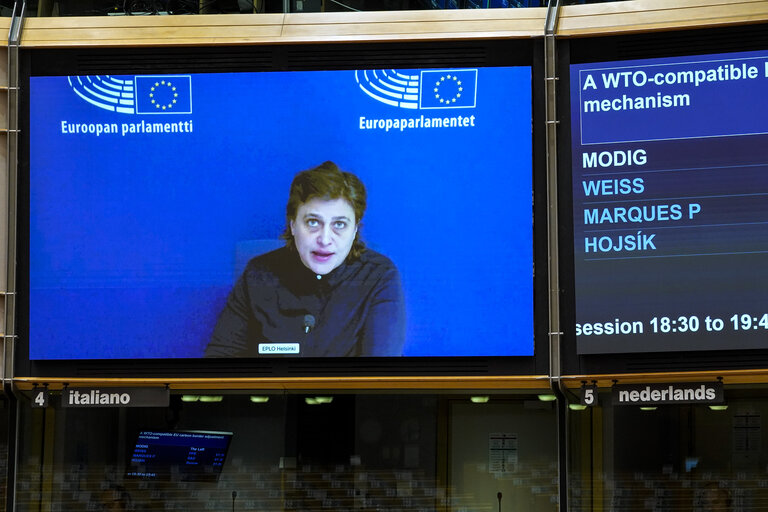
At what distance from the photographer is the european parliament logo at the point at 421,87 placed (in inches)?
Result: 523

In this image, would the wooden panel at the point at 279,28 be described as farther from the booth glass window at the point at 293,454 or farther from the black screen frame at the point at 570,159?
the booth glass window at the point at 293,454

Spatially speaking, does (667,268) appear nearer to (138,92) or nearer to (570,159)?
(570,159)

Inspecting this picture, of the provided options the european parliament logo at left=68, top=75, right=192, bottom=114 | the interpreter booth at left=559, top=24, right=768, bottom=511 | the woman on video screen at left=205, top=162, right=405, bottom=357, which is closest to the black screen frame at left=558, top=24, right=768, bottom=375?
the interpreter booth at left=559, top=24, right=768, bottom=511

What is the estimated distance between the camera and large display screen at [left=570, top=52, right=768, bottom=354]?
12.5 m

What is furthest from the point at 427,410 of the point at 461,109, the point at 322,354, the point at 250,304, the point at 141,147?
the point at 141,147

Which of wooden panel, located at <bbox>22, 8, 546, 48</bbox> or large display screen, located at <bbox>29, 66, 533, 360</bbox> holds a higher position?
wooden panel, located at <bbox>22, 8, 546, 48</bbox>

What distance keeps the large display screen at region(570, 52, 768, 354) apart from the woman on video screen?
2082mm

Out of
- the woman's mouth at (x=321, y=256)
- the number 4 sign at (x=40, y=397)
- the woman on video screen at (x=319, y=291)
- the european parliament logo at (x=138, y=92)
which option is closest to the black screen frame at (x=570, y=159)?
the woman on video screen at (x=319, y=291)

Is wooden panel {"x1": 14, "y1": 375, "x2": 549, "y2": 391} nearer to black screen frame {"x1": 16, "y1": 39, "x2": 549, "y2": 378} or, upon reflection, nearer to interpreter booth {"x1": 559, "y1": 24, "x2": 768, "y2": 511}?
black screen frame {"x1": 16, "y1": 39, "x2": 549, "y2": 378}

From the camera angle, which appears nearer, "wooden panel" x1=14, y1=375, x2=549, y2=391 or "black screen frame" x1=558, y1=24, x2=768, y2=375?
"black screen frame" x1=558, y1=24, x2=768, y2=375

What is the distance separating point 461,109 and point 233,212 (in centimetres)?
265

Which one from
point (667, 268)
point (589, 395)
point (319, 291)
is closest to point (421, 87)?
point (319, 291)

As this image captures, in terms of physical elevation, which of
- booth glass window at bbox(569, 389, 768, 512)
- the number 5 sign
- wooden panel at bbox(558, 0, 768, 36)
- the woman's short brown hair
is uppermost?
wooden panel at bbox(558, 0, 768, 36)

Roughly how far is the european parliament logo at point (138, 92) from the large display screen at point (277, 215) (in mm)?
15
